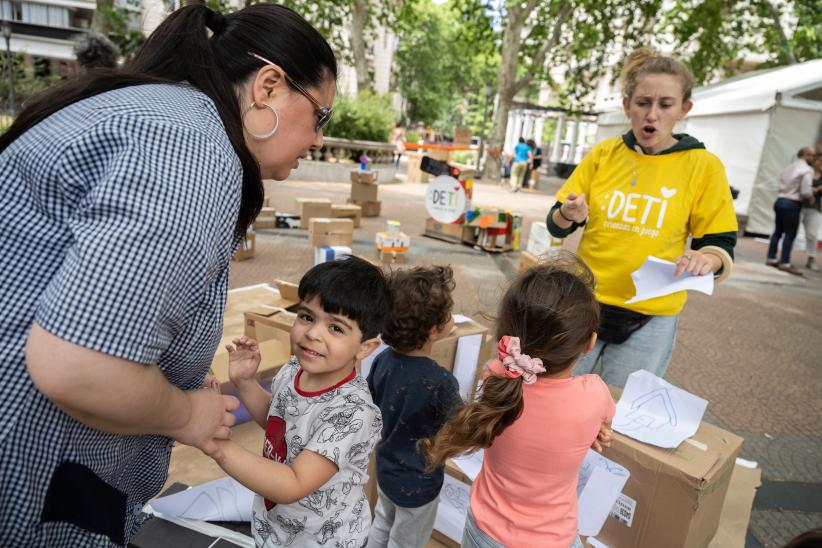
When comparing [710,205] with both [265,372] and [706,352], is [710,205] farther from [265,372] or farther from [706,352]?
[706,352]

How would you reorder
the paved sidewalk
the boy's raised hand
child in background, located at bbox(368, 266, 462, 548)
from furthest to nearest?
the paved sidewalk, child in background, located at bbox(368, 266, 462, 548), the boy's raised hand

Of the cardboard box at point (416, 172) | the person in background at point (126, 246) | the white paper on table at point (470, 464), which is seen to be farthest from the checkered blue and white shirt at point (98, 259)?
the cardboard box at point (416, 172)

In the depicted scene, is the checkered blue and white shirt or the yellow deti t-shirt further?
the yellow deti t-shirt

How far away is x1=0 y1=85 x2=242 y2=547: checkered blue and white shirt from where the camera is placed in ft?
2.26

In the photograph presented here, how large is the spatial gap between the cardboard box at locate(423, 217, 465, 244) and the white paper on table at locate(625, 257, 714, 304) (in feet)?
20.5

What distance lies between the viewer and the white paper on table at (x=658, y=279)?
198 centimetres

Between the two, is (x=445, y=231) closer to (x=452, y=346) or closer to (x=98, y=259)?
(x=452, y=346)

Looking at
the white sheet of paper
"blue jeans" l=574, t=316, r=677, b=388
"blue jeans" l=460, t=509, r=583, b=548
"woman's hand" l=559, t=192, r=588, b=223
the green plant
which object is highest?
the green plant

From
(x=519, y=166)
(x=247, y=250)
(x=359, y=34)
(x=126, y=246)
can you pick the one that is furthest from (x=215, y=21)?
(x=359, y=34)

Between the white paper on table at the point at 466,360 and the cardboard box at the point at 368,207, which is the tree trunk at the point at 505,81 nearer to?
the cardboard box at the point at 368,207

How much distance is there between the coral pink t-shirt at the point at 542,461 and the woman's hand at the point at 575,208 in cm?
84

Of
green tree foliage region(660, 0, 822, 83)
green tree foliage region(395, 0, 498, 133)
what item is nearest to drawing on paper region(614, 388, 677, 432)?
green tree foliage region(660, 0, 822, 83)

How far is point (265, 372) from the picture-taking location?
2.45 meters

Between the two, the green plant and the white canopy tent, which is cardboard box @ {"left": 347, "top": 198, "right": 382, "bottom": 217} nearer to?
the white canopy tent
